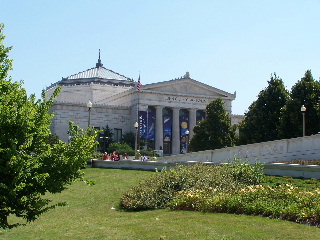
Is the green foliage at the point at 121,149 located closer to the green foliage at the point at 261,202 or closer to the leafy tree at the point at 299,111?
the leafy tree at the point at 299,111

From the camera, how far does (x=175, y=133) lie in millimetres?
91750

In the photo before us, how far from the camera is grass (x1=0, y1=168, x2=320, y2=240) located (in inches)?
457

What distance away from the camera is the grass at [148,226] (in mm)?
11609

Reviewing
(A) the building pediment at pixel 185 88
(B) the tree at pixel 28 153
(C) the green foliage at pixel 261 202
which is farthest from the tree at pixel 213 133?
(B) the tree at pixel 28 153

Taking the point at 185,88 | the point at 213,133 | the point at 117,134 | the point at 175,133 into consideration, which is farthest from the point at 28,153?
the point at 185,88

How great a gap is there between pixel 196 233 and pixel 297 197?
4.27m

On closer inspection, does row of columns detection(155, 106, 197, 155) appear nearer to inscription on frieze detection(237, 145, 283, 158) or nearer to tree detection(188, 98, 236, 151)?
tree detection(188, 98, 236, 151)

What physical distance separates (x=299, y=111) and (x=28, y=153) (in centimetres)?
3819

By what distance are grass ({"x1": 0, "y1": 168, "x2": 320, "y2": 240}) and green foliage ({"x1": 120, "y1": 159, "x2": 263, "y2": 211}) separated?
0.85m

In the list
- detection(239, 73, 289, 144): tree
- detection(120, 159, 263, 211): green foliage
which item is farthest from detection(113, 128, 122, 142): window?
detection(120, 159, 263, 211): green foliage

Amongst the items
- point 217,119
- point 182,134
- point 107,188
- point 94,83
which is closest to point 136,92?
point 182,134

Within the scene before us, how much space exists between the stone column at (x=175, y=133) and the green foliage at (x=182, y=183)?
227 ft

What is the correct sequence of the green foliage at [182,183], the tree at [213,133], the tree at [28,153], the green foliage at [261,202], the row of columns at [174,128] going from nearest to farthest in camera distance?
the tree at [28,153] < the green foliage at [261,202] < the green foliage at [182,183] < the tree at [213,133] < the row of columns at [174,128]

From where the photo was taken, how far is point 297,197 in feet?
48.1
